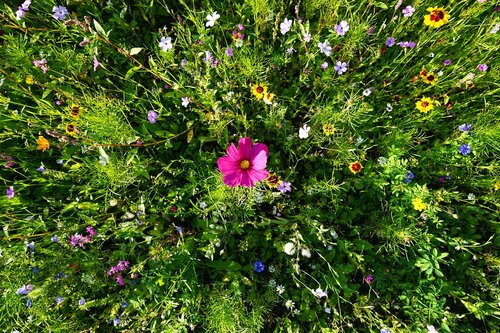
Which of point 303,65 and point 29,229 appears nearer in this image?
point 29,229

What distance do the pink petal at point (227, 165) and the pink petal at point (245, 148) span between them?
0.05 meters

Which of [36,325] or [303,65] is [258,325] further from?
[303,65]

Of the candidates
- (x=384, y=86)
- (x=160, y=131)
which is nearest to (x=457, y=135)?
(x=384, y=86)

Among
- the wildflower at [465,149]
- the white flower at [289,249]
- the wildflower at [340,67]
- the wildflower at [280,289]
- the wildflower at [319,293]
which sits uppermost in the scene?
the wildflower at [340,67]

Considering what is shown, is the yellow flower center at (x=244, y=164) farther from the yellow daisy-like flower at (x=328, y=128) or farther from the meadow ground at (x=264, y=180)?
the yellow daisy-like flower at (x=328, y=128)

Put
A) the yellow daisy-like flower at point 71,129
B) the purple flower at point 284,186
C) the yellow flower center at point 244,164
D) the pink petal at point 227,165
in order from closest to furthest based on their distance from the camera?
the pink petal at point 227,165
the yellow flower center at point 244,164
the yellow daisy-like flower at point 71,129
the purple flower at point 284,186

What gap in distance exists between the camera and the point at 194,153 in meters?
2.51

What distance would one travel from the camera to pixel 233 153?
190 centimetres

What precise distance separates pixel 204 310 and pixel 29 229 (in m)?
1.24

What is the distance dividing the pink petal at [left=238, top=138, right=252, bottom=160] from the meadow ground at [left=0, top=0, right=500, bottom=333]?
28cm

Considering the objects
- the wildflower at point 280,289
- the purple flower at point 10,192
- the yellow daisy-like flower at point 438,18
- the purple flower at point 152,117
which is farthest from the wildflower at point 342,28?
the purple flower at point 10,192

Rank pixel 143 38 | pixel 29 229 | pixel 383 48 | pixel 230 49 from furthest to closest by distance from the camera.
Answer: pixel 143 38
pixel 383 48
pixel 230 49
pixel 29 229

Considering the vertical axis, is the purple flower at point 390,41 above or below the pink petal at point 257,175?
above

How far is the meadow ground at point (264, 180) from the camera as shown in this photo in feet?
7.32
